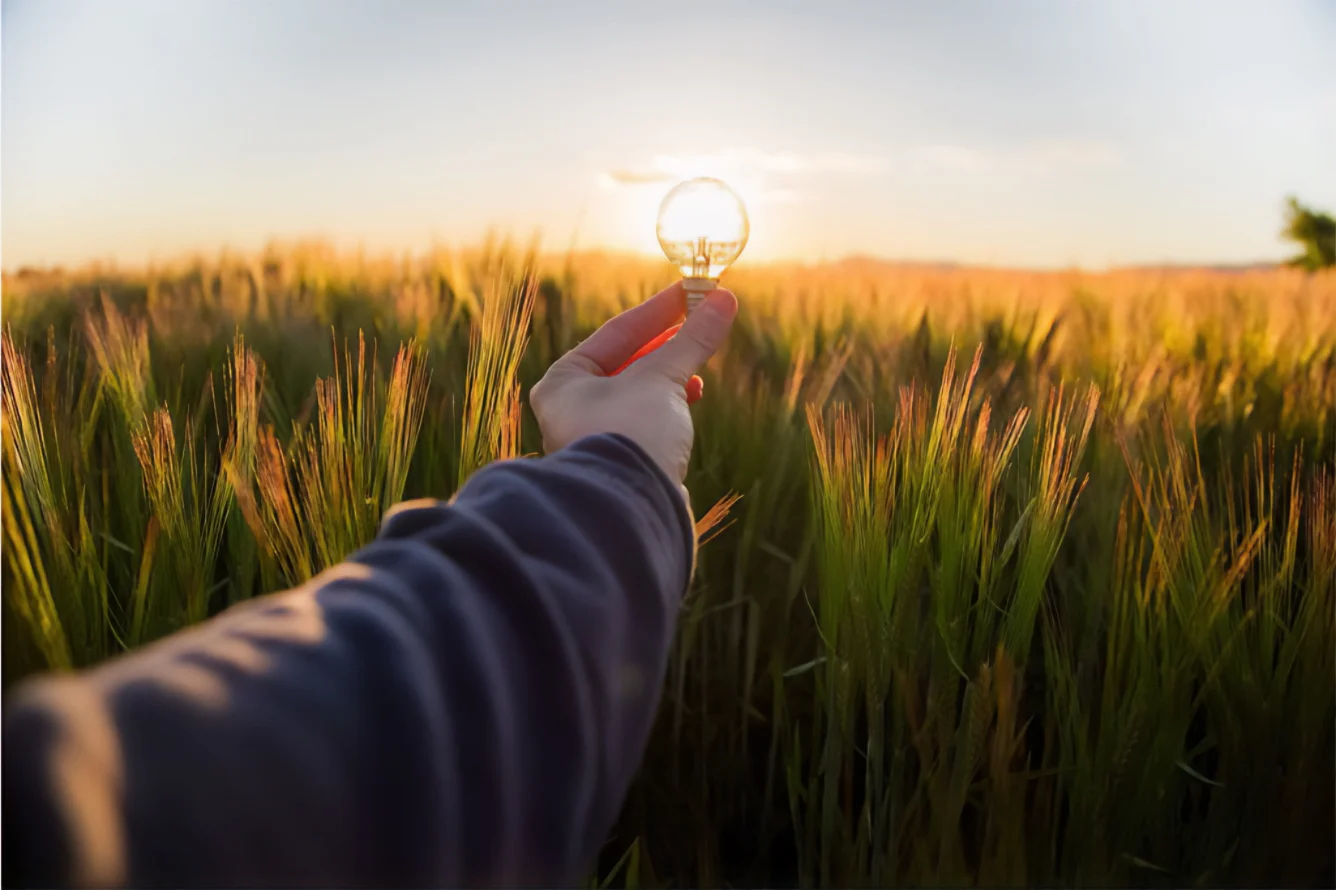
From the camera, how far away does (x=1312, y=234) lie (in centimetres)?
916

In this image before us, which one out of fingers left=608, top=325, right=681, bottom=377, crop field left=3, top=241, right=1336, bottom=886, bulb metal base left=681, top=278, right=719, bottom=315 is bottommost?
crop field left=3, top=241, right=1336, bottom=886

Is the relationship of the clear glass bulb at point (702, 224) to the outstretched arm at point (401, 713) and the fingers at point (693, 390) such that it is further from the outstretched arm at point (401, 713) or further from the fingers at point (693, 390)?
the outstretched arm at point (401, 713)

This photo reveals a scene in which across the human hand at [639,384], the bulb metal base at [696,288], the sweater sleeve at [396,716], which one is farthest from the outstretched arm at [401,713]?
the bulb metal base at [696,288]

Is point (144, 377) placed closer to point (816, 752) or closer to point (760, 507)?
point (760, 507)

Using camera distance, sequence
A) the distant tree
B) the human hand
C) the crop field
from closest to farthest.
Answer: the human hand < the crop field < the distant tree

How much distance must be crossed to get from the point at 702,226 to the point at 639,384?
0.20 m

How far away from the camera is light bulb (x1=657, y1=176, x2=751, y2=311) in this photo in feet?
2.86

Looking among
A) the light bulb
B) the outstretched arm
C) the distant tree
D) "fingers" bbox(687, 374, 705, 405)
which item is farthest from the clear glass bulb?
the distant tree

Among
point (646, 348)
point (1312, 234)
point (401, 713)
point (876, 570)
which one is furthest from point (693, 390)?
point (1312, 234)

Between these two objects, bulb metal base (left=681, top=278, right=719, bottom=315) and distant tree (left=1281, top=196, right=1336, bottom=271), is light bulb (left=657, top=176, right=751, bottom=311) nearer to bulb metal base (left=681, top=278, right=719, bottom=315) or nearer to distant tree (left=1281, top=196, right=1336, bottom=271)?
bulb metal base (left=681, top=278, right=719, bottom=315)

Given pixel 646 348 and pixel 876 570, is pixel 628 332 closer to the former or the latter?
pixel 646 348

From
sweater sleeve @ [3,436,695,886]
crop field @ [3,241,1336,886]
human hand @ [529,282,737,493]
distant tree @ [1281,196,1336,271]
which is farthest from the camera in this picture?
distant tree @ [1281,196,1336,271]

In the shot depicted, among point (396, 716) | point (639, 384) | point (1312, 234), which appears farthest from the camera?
point (1312, 234)

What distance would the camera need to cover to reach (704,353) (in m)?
0.82
